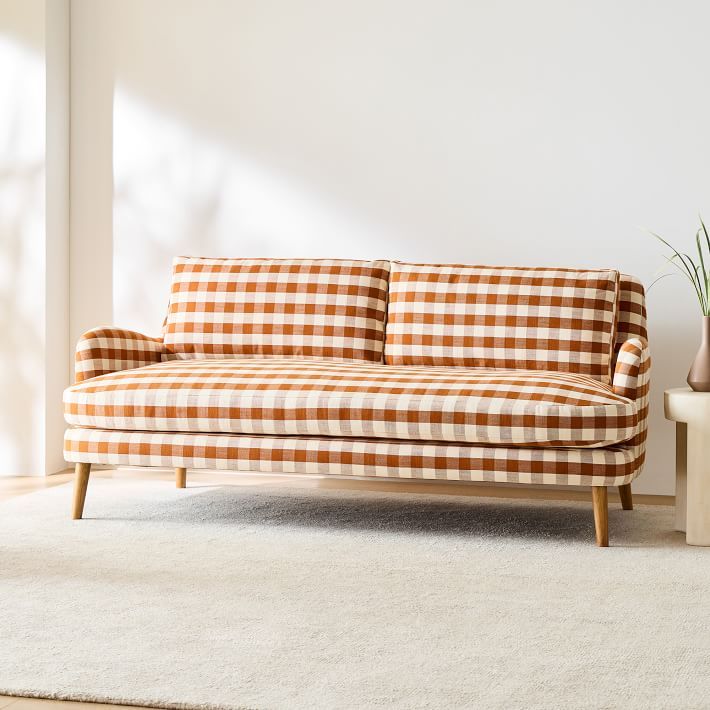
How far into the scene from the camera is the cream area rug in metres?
1.70

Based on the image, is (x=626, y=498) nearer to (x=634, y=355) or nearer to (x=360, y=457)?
(x=634, y=355)

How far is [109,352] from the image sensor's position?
344 cm

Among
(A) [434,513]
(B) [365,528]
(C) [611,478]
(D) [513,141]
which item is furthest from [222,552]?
(D) [513,141]

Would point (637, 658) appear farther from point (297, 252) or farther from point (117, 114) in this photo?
point (117, 114)

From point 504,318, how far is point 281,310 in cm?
81

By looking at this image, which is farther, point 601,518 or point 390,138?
point 390,138

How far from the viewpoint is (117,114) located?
4.29m

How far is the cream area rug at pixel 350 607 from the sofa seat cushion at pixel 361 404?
0.32m

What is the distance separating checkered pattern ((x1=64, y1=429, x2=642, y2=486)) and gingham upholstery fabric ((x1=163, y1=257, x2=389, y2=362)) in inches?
25.6

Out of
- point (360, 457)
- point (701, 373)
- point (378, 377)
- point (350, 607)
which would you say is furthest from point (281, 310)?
point (350, 607)

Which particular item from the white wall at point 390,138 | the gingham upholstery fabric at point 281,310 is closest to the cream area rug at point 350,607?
the gingham upholstery fabric at point 281,310

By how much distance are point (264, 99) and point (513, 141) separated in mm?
1045

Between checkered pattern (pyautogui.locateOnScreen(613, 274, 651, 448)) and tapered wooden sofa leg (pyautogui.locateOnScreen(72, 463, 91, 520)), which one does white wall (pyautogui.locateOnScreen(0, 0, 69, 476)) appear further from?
checkered pattern (pyautogui.locateOnScreen(613, 274, 651, 448))

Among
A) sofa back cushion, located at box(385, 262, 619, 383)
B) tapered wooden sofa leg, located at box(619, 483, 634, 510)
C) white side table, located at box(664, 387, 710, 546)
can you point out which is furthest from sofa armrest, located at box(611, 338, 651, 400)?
tapered wooden sofa leg, located at box(619, 483, 634, 510)
